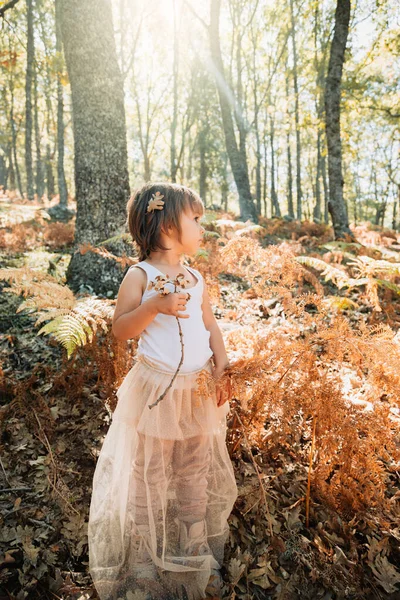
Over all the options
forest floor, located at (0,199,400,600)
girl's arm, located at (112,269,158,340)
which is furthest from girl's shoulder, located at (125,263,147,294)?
forest floor, located at (0,199,400,600)

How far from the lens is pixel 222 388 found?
1847mm

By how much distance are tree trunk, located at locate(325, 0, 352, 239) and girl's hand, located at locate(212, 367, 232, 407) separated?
6.64 meters

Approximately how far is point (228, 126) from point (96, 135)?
258 inches

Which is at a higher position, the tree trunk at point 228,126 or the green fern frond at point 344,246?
the tree trunk at point 228,126

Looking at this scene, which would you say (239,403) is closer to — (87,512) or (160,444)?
(160,444)

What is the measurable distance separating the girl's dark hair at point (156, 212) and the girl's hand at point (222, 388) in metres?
0.74

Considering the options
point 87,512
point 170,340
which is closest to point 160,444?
point 170,340

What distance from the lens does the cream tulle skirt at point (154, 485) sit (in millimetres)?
1753

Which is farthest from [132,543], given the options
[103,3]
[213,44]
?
[213,44]

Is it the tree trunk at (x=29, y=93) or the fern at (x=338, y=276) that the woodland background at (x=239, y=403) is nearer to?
the fern at (x=338, y=276)

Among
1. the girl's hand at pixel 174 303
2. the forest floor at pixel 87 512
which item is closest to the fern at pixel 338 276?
the forest floor at pixel 87 512

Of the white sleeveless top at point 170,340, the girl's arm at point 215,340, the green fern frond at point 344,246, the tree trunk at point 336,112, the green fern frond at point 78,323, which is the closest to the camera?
the white sleeveless top at point 170,340

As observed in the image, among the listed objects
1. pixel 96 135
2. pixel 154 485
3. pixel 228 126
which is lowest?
pixel 154 485

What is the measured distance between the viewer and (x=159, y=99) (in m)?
24.8
